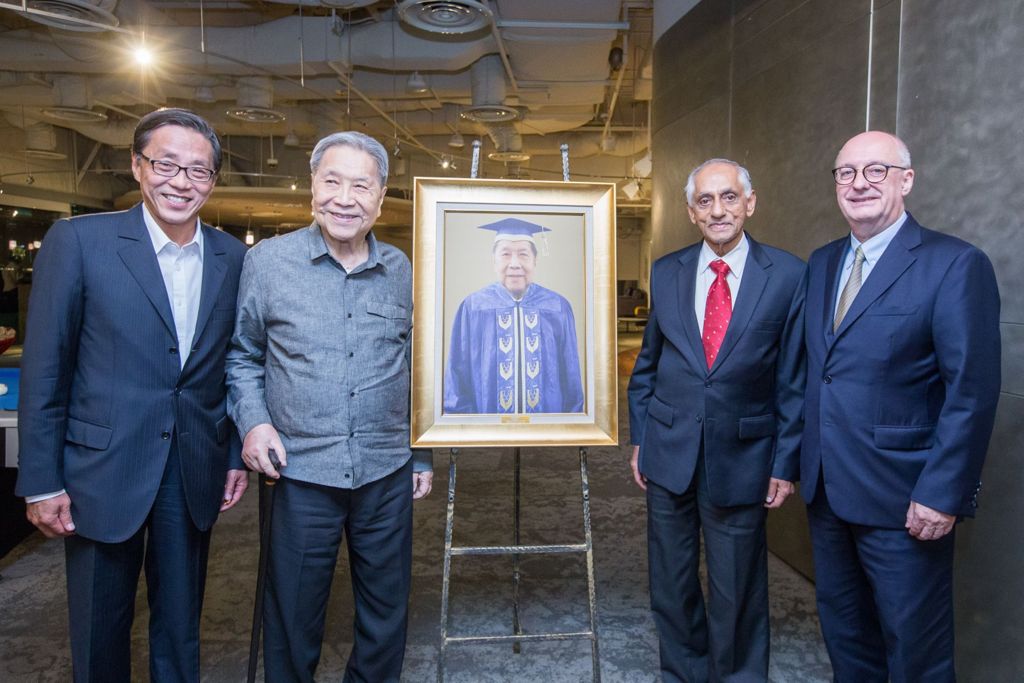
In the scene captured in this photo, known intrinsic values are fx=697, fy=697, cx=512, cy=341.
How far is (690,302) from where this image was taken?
7.30 feet

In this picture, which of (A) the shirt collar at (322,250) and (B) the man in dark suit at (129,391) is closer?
(B) the man in dark suit at (129,391)

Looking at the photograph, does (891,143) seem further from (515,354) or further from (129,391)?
(129,391)

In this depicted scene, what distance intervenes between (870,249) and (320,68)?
24.3 ft

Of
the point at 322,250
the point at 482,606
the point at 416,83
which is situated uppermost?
the point at 416,83

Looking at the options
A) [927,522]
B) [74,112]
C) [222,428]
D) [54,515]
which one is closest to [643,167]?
[74,112]

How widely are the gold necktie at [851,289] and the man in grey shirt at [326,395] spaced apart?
1.25 m

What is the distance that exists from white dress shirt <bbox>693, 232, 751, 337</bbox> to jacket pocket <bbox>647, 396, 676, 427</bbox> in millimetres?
256

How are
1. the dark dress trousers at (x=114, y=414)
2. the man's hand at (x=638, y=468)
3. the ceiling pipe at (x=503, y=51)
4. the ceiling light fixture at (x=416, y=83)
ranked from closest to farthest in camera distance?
the dark dress trousers at (x=114, y=414) < the man's hand at (x=638, y=468) < the ceiling pipe at (x=503, y=51) < the ceiling light fixture at (x=416, y=83)

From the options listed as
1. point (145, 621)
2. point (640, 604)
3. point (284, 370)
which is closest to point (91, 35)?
point (145, 621)

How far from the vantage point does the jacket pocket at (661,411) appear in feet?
7.29

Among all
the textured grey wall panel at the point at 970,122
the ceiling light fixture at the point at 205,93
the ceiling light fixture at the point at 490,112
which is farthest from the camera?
the ceiling light fixture at the point at 205,93

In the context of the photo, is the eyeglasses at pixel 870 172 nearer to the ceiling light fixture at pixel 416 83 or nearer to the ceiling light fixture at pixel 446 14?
the ceiling light fixture at pixel 446 14

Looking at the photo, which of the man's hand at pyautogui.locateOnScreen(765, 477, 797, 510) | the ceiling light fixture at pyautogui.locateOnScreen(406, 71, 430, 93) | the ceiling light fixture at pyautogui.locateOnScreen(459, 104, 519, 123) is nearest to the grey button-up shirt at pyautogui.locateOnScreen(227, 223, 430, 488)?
the man's hand at pyautogui.locateOnScreen(765, 477, 797, 510)

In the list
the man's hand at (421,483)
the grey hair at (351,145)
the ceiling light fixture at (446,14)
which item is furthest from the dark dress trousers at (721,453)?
the ceiling light fixture at (446,14)
